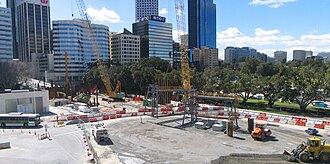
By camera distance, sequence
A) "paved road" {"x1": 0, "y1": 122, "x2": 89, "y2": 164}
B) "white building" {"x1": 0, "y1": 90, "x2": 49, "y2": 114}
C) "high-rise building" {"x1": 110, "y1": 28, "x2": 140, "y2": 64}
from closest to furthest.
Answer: "paved road" {"x1": 0, "y1": 122, "x2": 89, "y2": 164} < "white building" {"x1": 0, "y1": 90, "x2": 49, "y2": 114} < "high-rise building" {"x1": 110, "y1": 28, "x2": 140, "y2": 64}

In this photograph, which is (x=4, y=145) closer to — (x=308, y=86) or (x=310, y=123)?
(x=310, y=123)

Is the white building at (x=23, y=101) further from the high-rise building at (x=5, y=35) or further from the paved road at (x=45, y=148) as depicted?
the high-rise building at (x=5, y=35)

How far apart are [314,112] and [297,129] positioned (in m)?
20.9

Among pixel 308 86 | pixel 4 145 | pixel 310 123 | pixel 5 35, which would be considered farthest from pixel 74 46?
pixel 310 123

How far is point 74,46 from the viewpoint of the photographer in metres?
168

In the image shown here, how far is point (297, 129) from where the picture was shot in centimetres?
4416

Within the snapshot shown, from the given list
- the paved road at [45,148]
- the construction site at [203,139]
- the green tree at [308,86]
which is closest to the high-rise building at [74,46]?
the construction site at [203,139]

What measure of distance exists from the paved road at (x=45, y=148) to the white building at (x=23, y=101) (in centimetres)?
1423

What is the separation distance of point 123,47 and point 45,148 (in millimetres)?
163667

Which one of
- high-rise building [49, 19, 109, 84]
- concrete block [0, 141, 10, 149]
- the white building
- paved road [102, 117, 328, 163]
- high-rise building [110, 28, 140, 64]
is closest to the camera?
paved road [102, 117, 328, 163]

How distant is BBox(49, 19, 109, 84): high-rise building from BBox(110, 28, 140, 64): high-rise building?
437 inches

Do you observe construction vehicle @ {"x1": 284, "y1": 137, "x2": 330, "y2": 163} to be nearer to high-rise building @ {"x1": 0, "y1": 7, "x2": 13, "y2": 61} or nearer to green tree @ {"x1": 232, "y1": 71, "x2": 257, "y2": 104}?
green tree @ {"x1": 232, "y1": 71, "x2": 257, "y2": 104}

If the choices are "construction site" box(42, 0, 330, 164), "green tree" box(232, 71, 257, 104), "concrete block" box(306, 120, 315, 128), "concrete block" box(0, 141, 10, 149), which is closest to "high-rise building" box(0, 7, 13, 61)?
"construction site" box(42, 0, 330, 164)

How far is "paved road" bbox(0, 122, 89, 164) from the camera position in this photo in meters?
29.4
